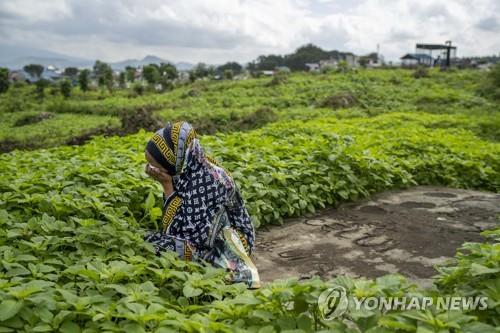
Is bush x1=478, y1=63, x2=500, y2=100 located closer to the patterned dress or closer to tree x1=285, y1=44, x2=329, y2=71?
the patterned dress

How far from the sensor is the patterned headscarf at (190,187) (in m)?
3.58

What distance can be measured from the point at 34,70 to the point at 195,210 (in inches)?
3042

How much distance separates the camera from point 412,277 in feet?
12.5

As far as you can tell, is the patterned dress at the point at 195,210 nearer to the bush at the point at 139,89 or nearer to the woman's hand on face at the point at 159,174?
the woman's hand on face at the point at 159,174

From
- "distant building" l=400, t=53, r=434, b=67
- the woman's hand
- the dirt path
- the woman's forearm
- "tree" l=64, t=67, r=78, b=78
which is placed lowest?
the dirt path

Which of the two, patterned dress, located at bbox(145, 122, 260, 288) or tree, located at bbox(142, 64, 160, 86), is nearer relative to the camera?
patterned dress, located at bbox(145, 122, 260, 288)

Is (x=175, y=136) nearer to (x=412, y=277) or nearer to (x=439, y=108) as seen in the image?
(x=412, y=277)

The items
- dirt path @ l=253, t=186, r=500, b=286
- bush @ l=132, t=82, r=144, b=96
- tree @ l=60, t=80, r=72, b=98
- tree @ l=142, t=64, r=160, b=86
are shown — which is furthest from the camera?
tree @ l=142, t=64, r=160, b=86

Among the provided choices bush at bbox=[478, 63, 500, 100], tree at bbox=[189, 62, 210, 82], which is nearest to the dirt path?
bush at bbox=[478, 63, 500, 100]

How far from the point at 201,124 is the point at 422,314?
14.6 m

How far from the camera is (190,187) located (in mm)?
3643

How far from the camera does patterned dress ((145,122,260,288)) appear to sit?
3.55m

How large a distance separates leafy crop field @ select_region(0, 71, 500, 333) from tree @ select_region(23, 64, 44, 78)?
7166 cm

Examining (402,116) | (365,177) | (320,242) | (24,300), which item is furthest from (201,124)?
(24,300)
